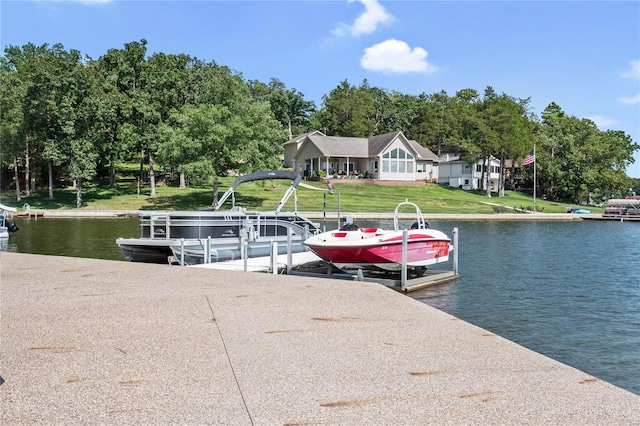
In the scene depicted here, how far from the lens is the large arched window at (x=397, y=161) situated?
74.1 m

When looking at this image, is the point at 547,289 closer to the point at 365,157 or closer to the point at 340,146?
the point at 365,157

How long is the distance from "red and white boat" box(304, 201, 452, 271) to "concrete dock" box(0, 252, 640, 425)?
647cm

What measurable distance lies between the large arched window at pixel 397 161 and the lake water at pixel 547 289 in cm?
3622

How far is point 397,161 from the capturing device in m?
74.7

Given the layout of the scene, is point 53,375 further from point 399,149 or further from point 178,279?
point 399,149

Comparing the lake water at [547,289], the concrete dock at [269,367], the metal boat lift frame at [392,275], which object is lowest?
the lake water at [547,289]

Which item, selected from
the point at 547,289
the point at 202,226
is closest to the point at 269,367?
the point at 547,289

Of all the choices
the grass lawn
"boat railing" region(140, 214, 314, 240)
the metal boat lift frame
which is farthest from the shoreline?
the metal boat lift frame

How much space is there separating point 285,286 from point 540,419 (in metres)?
7.50

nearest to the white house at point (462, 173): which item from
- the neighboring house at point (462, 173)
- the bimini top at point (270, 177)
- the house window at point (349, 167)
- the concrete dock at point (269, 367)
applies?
the neighboring house at point (462, 173)

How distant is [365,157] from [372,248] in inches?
2316

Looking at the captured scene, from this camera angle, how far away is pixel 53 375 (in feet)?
19.6

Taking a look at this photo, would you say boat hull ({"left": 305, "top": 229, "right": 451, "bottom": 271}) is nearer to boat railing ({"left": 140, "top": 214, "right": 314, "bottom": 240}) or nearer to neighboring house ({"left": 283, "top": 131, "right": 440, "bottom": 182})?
boat railing ({"left": 140, "top": 214, "right": 314, "bottom": 240})

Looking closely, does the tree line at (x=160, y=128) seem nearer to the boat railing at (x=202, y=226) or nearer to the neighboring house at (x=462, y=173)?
the neighboring house at (x=462, y=173)
